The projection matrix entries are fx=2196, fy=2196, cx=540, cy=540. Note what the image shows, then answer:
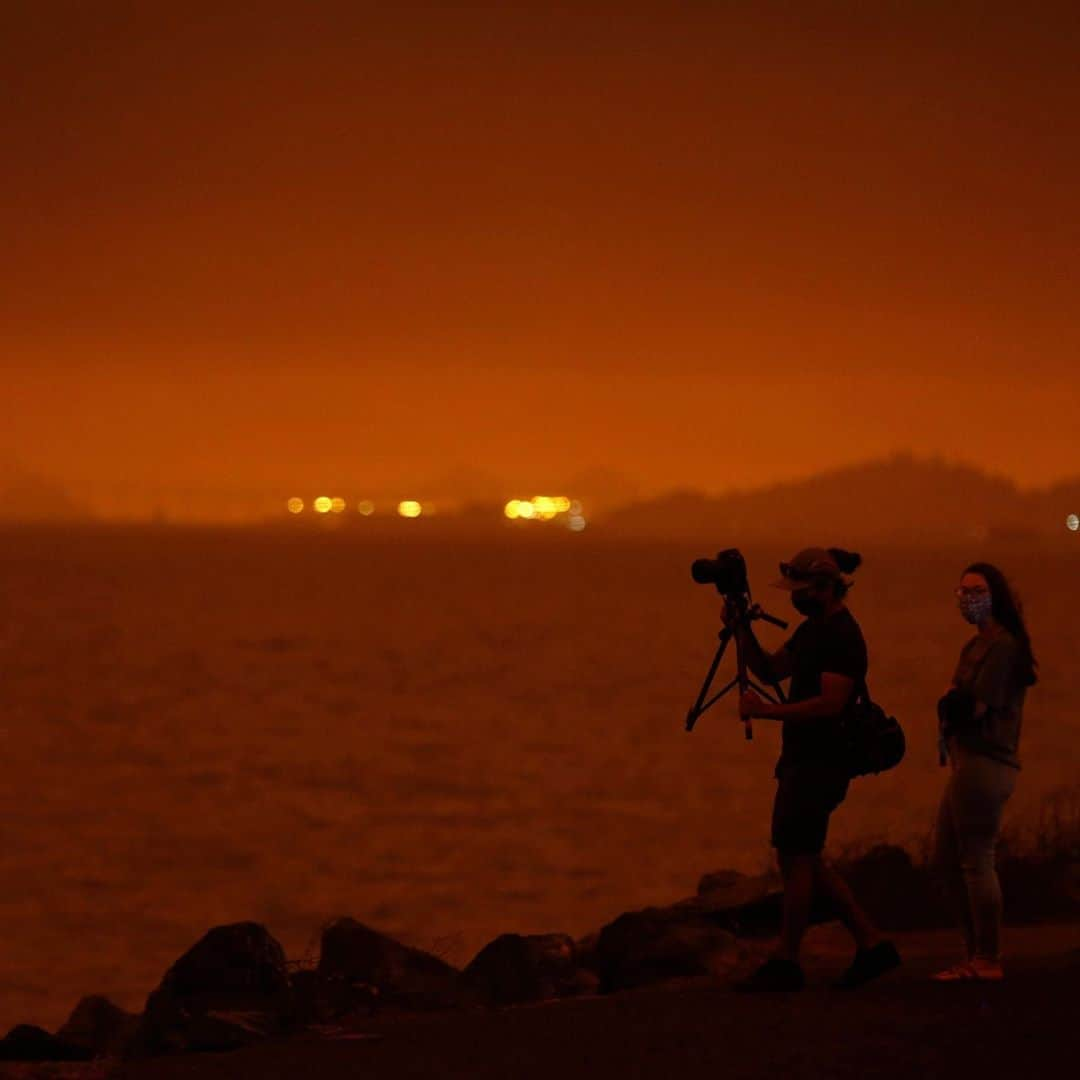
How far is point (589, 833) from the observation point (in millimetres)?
30422

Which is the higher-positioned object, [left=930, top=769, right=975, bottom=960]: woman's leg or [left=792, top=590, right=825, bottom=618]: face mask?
[left=792, top=590, right=825, bottom=618]: face mask

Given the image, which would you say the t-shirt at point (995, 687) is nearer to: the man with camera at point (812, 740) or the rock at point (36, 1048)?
the man with camera at point (812, 740)

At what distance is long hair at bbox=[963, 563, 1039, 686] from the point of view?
30.4 feet

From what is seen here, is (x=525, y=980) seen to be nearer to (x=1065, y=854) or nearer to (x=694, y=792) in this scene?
(x=1065, y=854)

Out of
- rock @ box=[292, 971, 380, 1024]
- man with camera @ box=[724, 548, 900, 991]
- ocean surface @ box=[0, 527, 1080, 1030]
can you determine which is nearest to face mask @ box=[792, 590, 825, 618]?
man with camera @ box=[724, 548, 900, 991]

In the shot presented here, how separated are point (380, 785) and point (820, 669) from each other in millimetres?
28026

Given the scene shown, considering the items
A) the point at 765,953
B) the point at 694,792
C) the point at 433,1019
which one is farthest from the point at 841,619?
the point at 694,792

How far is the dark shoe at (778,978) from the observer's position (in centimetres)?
942

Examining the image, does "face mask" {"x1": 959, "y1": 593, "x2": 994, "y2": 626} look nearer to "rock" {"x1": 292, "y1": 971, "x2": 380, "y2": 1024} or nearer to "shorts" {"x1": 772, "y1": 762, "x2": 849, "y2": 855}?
"shorts" {"x1": 772, "y1": 762, "x2": 849, "y2": 855}

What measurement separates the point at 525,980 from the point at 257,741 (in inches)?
1316

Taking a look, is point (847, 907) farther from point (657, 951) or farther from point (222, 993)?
point (222, 993)

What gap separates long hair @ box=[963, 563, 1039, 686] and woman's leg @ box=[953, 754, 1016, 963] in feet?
1.37

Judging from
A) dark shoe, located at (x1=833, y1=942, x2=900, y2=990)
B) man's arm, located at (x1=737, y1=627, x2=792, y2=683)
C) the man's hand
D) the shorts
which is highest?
man's arm, located at (x1=737, y1=627, x2=792, y2=683)

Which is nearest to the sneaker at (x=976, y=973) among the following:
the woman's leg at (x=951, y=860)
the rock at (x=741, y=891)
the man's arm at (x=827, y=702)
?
the woman's leg at (x=951, y=860)
